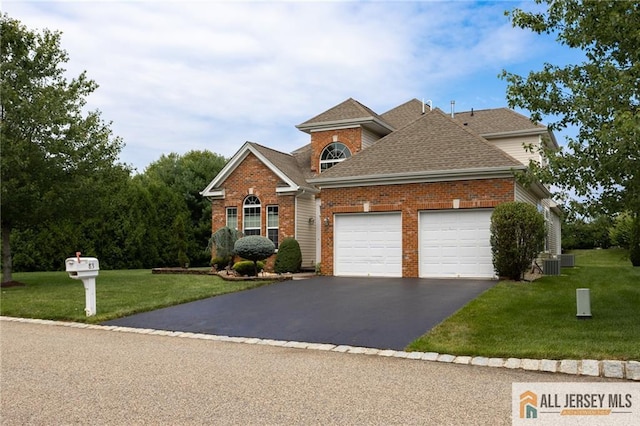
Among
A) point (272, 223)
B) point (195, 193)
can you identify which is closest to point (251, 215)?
point (272, 223)

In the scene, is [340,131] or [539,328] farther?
[340,131]

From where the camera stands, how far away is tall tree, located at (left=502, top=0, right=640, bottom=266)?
744 centimetres

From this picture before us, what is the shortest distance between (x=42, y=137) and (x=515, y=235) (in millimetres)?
13958

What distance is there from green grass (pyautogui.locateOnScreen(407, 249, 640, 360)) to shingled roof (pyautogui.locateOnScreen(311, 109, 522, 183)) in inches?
201

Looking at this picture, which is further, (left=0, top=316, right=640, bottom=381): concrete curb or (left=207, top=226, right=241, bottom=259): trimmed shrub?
(left=207, top=226, right=241, bottom=259): trimmed shrub

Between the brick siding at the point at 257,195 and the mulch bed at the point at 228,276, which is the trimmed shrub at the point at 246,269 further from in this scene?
the brick siding at the point at 257,195

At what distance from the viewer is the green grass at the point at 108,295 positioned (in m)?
10.9

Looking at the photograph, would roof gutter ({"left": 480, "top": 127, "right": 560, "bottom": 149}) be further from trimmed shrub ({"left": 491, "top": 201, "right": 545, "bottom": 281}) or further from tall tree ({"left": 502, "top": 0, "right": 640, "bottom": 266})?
tall tree ({"left": 502, "top": 0, "right": 640, "bottom": 266})

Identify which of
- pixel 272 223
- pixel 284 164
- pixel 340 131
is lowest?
pixel 272 223

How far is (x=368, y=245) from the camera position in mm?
18109

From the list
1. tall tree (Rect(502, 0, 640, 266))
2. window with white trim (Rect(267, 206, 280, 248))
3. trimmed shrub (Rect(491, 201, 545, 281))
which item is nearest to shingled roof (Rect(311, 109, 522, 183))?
trimmed shrub (Rect(491, 201, 545, 281))

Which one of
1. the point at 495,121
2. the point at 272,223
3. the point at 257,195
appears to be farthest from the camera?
the point at 495,121
